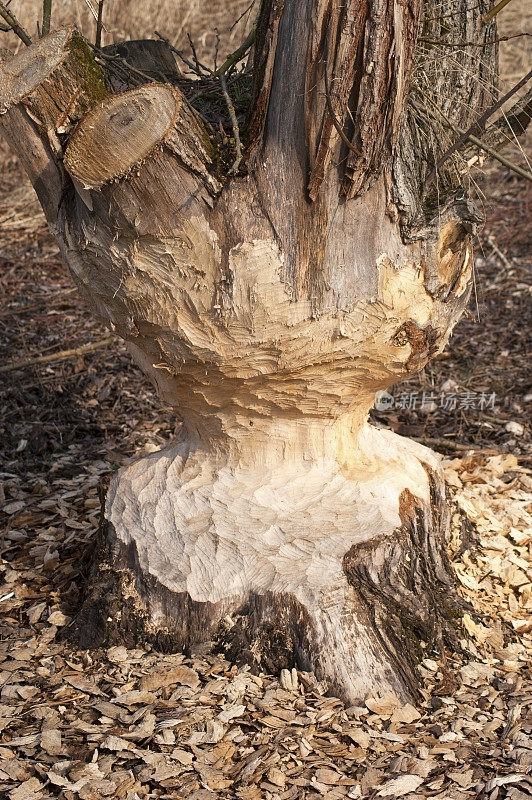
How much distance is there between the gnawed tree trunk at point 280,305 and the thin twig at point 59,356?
7.04 feet

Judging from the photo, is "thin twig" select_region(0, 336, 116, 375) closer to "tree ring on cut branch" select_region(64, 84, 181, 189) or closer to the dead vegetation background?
the dead vegetation background

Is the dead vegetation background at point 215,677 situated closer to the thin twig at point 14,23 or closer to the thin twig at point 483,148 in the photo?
the thin twig at point 483,148

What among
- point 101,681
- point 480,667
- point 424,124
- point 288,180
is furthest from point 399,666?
point 424,124

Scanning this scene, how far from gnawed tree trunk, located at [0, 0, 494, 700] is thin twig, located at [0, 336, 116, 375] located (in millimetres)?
2145

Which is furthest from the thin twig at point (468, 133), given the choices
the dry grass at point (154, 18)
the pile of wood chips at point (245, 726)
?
the dry grass at point (154, 18)

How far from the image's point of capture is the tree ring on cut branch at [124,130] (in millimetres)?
1965

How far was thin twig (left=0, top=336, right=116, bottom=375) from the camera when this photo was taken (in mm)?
4750

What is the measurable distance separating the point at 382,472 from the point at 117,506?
2.89 ft

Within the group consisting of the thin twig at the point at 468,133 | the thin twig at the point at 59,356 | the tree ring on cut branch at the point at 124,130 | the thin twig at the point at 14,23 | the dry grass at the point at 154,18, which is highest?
the dry grass at the point at 154,18

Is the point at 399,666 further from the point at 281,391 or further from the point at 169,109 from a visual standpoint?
the point at 169,109

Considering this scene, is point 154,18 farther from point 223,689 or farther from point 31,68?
point 223,689

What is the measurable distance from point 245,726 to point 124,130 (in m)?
1.55

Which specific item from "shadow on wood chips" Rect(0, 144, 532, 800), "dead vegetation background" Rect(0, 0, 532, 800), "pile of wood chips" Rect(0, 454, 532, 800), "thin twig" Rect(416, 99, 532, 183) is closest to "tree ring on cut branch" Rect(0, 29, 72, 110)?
"dead vegetation background" Rect(0, 0, 532, 800)

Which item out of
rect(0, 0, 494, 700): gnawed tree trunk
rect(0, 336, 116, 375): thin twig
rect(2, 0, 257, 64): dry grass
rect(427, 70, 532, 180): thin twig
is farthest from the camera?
rect(2, 0, 257, 64): dry grass
